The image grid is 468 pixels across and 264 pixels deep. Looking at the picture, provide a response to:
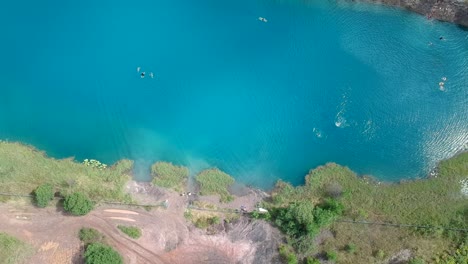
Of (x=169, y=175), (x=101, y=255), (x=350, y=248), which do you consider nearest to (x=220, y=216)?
(x=169, y=175)

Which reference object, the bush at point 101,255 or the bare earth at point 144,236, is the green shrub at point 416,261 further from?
the bush at point 101,255

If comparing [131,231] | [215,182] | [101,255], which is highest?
[215,182]

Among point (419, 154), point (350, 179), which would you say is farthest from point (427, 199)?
point (350, 179)

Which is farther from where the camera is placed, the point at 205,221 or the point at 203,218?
the point at 203,218

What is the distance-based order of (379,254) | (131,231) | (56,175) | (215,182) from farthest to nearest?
(215,182) < (56,175) < (131,231) < (379,254)

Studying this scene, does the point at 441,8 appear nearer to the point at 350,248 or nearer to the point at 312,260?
the point at 350,248

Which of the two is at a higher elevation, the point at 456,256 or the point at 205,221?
the point at 205,221

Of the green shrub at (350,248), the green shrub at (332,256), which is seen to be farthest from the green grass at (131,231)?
the green shrub at (350,248)
